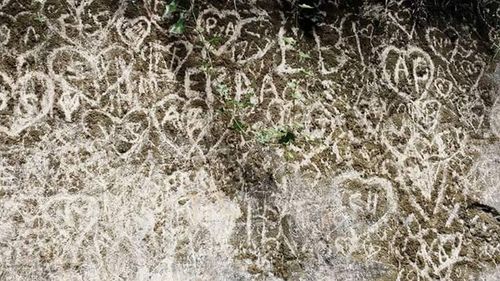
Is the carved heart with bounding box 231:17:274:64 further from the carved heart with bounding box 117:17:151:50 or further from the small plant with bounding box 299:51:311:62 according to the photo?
the carved heart with bounding box 117:17:151:50

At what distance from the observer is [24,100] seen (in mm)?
1990

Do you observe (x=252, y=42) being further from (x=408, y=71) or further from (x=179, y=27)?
(x=408, y=71)

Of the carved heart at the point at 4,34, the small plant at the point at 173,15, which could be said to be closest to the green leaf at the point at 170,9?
the small plant at the point at 173,15

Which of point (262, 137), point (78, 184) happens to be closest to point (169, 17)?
point (262, 137)

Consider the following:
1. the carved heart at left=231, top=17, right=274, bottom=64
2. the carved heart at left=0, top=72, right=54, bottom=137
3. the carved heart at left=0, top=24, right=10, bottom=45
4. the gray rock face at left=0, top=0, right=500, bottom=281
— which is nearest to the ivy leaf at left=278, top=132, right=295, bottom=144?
the gray rock face at left=0, top=0, right=500, bottom=281

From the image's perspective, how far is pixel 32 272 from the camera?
1841 millimetres

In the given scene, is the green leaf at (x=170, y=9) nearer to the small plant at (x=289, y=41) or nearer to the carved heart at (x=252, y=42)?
the carved heart at (x=252, y=42)

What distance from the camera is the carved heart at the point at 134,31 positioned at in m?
2.16

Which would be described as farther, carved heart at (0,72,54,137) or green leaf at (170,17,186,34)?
green leaf at (170,17,186,34)

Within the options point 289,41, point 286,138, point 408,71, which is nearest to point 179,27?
point 289,41

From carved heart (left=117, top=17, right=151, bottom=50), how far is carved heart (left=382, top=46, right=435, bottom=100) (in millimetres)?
931

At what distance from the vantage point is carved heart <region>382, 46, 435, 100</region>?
243 centimetres

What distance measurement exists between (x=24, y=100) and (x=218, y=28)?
2.38 feet

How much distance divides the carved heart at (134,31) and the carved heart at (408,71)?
0.93m
